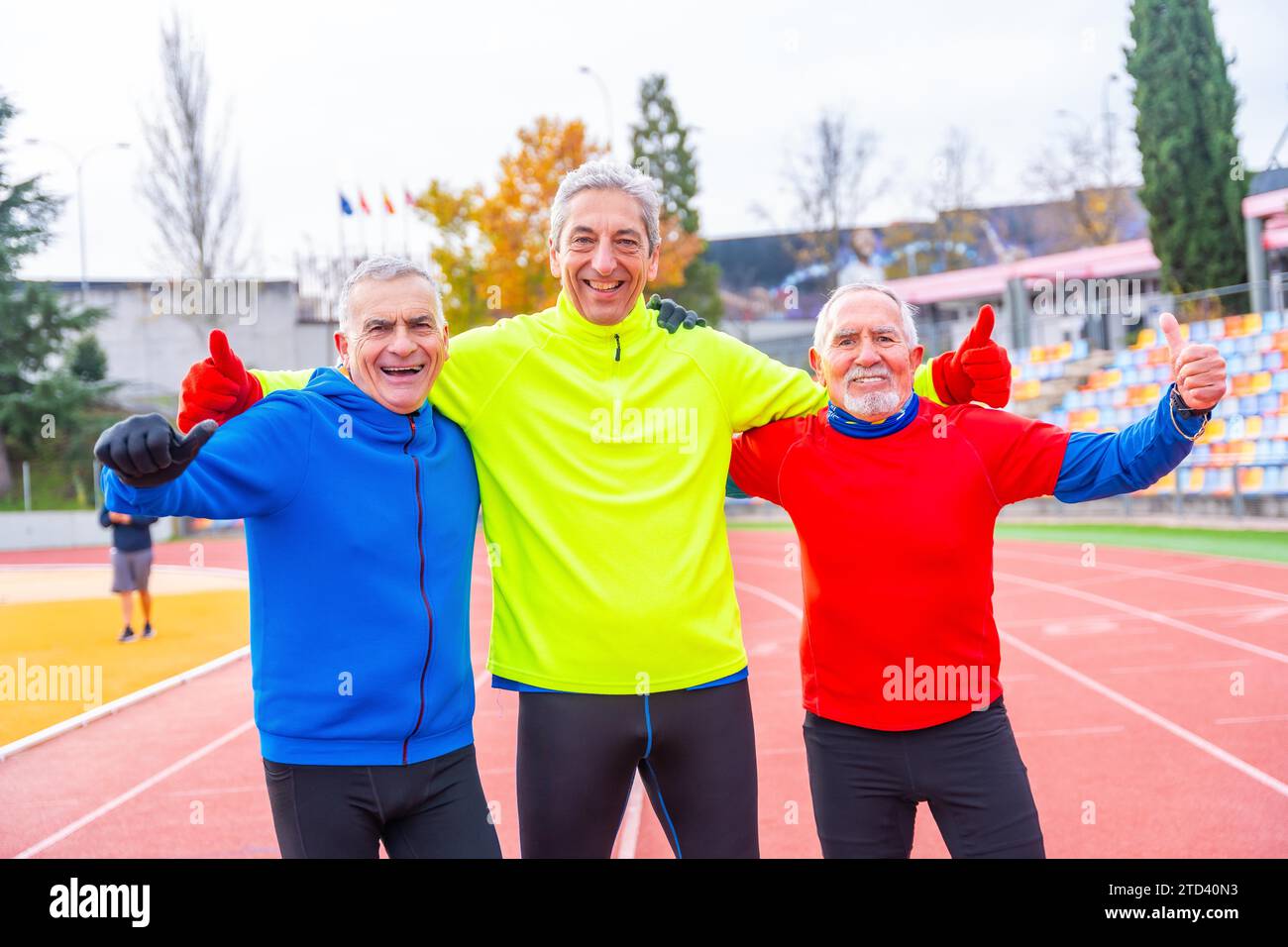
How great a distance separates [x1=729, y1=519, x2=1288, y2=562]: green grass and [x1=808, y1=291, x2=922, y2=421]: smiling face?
12.1 m

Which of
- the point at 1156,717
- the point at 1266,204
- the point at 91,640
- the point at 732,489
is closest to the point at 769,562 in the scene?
the point at 91,640

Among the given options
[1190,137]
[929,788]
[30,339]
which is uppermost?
[1190,137]

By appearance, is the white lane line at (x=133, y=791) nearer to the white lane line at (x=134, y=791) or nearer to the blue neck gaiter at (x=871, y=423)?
the white lane line at (x=134, y=791)

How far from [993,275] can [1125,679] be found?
91.4 ft

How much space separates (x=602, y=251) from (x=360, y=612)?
1097 mm

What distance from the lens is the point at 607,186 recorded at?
2.97m

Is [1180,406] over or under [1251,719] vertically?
over

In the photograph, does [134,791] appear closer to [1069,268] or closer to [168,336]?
[1069,268]

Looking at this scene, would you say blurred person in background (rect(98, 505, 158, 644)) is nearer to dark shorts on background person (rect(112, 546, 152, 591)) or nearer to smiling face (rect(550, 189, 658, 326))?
dark shorts on background person (rect(112, 546, 152, 591))

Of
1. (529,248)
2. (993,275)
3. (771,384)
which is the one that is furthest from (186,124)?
(771,384)

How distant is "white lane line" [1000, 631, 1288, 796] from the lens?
6.01 m

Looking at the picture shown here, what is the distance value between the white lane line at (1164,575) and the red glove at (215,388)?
10800mm

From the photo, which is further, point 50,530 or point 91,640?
point 50,530

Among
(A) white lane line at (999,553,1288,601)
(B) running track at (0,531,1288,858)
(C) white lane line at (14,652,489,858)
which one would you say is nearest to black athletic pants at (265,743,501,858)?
(C) white lane line at (14,652,489,858)
